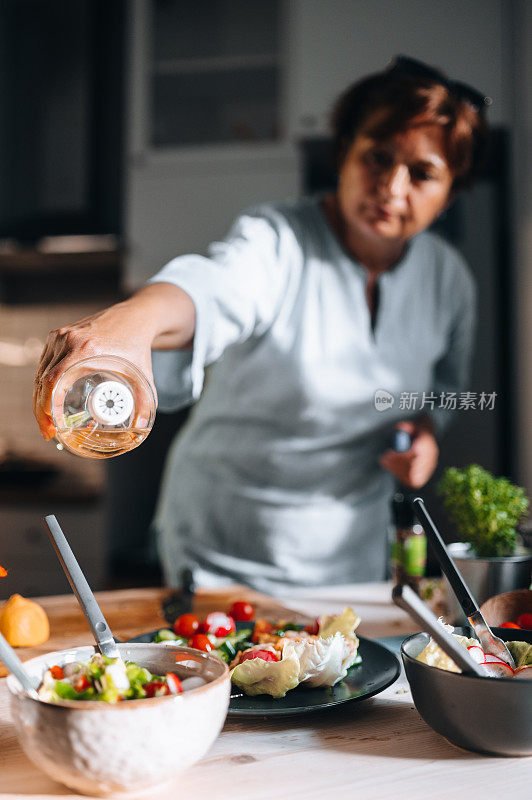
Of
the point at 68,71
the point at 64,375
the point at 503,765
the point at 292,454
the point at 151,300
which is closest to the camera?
the point at 503,765

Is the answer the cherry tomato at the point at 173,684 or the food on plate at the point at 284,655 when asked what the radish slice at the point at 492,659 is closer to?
the food on plate at the point at 284,655

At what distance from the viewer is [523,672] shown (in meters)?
0.66

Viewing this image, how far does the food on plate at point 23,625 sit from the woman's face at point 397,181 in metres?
0.89

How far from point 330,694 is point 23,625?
414 mm

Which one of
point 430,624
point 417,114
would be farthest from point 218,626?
point 417,114

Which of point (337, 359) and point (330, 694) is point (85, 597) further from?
point (337, 359)

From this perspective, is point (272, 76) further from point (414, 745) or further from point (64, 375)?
point (414, 745)

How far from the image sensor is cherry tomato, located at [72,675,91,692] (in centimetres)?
55

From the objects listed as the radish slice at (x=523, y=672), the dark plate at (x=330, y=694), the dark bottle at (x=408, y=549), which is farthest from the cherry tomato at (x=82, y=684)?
the dark bottle at (x=408, y=549)

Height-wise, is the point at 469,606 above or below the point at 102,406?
below

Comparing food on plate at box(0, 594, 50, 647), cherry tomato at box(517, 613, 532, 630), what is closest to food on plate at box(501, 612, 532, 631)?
cherry tomato at box(517, 613, 532, 630)

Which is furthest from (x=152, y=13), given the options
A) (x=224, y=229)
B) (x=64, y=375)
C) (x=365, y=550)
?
(x=64, y=375)

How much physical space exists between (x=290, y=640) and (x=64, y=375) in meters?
0.34

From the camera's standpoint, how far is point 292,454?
146cm
